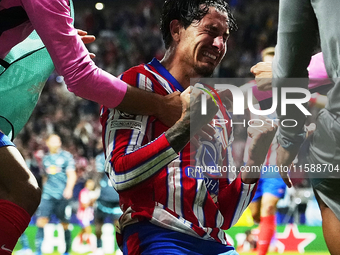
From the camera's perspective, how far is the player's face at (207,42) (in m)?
2.02

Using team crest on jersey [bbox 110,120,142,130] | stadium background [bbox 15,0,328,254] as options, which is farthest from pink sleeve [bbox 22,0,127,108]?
stadium background [bbox 15,0,328,254]

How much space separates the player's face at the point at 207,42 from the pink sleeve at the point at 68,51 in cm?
43

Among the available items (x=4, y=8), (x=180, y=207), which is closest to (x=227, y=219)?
(x=180, y=207)

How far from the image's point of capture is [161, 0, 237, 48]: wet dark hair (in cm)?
207

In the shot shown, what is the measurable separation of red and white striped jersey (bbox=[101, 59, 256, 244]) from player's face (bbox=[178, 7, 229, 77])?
137mm

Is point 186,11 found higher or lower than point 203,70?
higher

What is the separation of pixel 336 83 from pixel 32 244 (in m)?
6.50

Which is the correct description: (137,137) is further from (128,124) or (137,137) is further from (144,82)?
(144,82)

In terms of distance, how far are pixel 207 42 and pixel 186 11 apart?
7.4 inches

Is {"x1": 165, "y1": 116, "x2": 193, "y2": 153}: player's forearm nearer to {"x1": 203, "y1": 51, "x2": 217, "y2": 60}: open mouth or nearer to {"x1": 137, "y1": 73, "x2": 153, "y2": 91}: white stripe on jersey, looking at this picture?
{"x1": 137, "y1": 73, "x2": 153, "y2": 91}: white stripe on jersey

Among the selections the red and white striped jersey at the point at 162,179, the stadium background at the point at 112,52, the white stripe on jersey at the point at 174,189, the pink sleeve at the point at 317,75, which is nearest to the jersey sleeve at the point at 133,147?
the red and white striped jersey at the point at 162,179

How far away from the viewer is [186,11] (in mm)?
2109

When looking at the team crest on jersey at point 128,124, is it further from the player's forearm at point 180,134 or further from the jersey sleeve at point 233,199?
the jersey sleeve at point 233,199

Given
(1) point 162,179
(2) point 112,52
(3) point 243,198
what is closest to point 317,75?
(3) point 243,198
